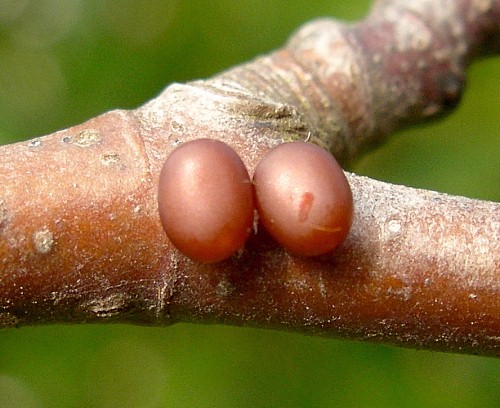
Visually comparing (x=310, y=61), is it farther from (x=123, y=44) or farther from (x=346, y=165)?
(x=123, y=44)

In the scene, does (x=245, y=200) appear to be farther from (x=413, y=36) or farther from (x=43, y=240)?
(x=413, y=36)

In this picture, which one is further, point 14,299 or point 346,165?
point 346,165

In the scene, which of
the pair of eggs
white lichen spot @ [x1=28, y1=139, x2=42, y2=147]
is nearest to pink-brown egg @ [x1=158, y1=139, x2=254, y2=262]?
the pair of eggs

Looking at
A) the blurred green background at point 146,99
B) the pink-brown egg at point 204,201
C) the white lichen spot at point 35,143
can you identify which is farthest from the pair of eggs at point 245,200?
the blurred green background at point 146,99

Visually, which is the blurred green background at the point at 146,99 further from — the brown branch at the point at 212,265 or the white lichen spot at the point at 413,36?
the brown branch at the point at 212,265

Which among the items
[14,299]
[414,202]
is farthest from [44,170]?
[414,202]

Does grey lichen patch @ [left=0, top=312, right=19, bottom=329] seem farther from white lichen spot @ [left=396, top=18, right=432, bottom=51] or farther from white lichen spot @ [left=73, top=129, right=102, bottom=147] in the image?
white lichen spot @ [left=396, top=18, right=432, bottom=51]
